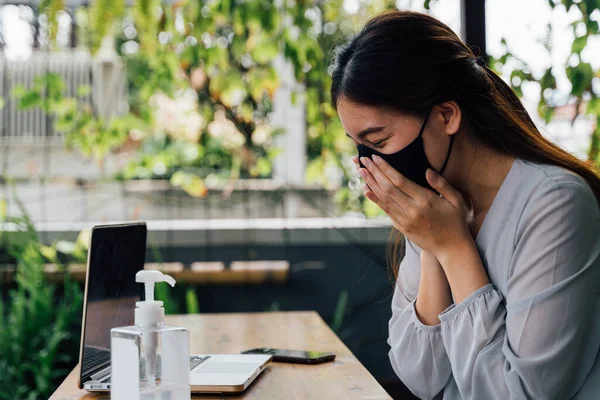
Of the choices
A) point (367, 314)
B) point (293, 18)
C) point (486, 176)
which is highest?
point (293, 18)

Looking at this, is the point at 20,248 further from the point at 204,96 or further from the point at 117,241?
the point at 117,241

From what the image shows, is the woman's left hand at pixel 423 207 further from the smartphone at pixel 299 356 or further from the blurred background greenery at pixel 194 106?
the blurred background greenery at pixel 194 106

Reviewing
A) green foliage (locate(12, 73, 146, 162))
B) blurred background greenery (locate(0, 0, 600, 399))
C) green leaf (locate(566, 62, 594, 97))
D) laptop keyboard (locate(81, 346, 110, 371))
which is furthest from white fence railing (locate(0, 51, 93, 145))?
laptop keyboard (locate(81, 346, 110, 371))

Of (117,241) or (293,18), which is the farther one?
(293,18)

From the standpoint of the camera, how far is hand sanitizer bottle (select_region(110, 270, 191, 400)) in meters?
1.02

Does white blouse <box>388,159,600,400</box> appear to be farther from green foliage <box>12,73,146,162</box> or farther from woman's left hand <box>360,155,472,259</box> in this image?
green foliage <box>12,73,146,162</box>

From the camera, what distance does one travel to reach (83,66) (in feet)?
15.2

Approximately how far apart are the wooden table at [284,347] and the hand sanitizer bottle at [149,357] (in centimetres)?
23

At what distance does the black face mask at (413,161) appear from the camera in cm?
138

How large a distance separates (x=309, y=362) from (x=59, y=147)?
340 centimetres

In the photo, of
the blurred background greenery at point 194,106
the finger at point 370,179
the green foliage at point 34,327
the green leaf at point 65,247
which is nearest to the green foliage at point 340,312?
the blurred background greenery at point 194,106

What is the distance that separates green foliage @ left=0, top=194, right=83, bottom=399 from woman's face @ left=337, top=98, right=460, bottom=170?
1.83 m

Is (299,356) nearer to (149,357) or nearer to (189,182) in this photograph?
(149,357)

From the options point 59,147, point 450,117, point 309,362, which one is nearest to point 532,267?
point 450,117
